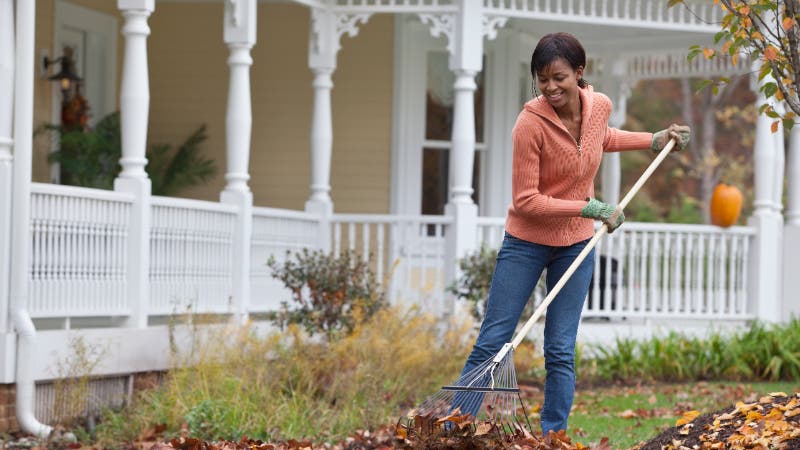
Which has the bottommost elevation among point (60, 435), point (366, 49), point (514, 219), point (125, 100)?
point (60, 435)

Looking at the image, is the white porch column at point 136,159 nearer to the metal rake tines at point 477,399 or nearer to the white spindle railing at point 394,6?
the white spindle railing at point 394,6

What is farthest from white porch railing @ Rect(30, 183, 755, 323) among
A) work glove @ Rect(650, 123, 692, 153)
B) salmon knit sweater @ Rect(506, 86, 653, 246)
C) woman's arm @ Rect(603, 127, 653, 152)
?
work glove @ Rect(650, 123, 692, 153)

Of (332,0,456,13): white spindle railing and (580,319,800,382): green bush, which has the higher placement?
(332,0,456,13): white spindle railing

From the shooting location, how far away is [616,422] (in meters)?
8.91

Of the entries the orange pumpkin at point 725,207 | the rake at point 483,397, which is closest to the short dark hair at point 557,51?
the rake at point 483,397

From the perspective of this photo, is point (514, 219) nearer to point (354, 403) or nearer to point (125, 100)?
point (354, 403)

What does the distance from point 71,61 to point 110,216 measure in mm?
3801

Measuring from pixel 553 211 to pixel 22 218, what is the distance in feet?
14.2

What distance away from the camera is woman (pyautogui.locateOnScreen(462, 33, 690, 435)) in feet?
19.0

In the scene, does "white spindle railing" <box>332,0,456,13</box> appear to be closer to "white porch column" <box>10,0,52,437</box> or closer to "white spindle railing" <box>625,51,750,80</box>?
"white spindle railing" <box>625,51,750,80</box>

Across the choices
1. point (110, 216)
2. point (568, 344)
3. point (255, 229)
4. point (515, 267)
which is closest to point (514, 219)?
point (515, 267)

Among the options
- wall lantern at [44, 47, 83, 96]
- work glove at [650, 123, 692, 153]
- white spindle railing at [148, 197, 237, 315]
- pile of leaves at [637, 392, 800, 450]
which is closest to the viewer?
pile of leaves at [637, 392, 800, 450]

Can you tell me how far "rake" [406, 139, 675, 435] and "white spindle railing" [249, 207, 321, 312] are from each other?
242 inches

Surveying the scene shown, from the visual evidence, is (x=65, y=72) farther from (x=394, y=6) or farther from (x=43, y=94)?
(x=394, y=6)
